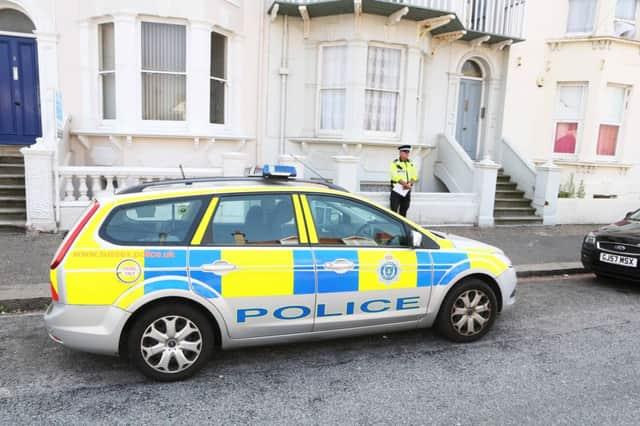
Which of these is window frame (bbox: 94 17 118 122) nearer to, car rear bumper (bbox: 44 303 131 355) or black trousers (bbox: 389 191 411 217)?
black trousers (bbox: 389 191 411 217)

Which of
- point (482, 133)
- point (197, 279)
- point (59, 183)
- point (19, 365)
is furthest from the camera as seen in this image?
point (482, 133)

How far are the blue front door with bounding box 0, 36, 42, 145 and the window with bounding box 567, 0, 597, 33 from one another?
1329 cm

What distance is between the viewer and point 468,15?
40.3ft

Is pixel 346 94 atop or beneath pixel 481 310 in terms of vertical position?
atop

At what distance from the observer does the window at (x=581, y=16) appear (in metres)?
12.8

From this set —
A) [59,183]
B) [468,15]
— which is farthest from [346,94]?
[59,183]

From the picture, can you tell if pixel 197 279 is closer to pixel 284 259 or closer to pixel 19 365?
pixel 284 259

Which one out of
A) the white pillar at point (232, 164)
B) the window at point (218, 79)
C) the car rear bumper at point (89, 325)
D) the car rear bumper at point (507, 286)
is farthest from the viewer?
the window at point (218, 79)

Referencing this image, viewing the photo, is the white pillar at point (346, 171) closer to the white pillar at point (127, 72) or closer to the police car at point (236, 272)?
the white pillar at point (127, 72)

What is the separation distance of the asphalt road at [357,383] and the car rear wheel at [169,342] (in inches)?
5.1

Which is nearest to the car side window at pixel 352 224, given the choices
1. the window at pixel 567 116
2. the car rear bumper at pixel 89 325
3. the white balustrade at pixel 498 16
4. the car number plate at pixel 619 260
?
the car rear bumper at pixel 89 325

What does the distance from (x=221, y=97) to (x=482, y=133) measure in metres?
7.21

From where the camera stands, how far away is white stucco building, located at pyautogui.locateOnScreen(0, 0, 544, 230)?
9445 millimetres

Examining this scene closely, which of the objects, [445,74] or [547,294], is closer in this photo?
[547,294]
